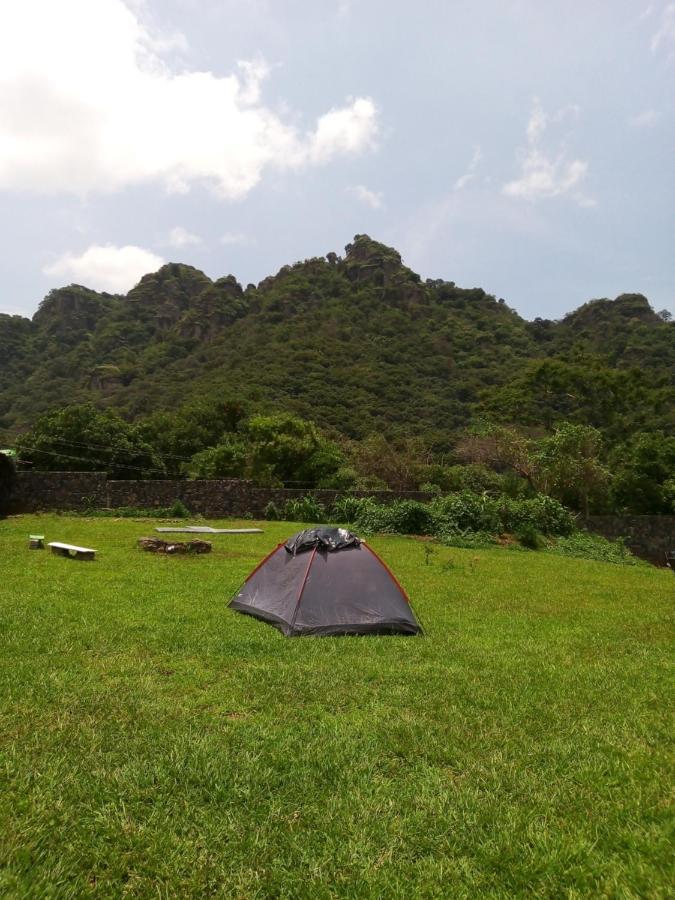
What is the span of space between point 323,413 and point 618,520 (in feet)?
112

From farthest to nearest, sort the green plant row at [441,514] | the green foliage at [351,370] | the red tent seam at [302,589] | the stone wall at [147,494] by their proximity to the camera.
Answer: the green foliage at [351,370] < the stone wall at [147,494] < the green plant row at [441,514] < the red tent seam at [302,589]

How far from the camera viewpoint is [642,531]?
22500mm

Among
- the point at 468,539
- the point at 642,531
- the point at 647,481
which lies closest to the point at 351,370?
the point at 647,481

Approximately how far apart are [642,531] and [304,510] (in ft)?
46.5

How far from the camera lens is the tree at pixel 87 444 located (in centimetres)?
3409

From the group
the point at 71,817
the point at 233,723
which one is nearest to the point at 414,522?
the point at 233,723

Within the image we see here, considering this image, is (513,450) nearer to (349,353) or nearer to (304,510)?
(304,510)

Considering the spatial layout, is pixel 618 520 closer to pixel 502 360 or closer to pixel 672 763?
pixel 672 763

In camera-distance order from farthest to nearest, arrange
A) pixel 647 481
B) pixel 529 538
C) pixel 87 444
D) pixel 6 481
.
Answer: pixel 87 444, pixel 647 481, pixel 6 481, pixel 529 538

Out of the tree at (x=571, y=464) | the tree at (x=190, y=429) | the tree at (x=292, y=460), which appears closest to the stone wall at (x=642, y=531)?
the tree at (x=571, y=464)

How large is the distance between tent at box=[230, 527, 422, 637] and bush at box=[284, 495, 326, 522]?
14503 mm

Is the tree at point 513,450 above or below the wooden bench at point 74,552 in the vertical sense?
above

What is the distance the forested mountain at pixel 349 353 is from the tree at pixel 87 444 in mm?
14952

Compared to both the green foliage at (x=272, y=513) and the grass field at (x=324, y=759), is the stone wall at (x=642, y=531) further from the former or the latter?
the grass field at (x=324, y=759)
